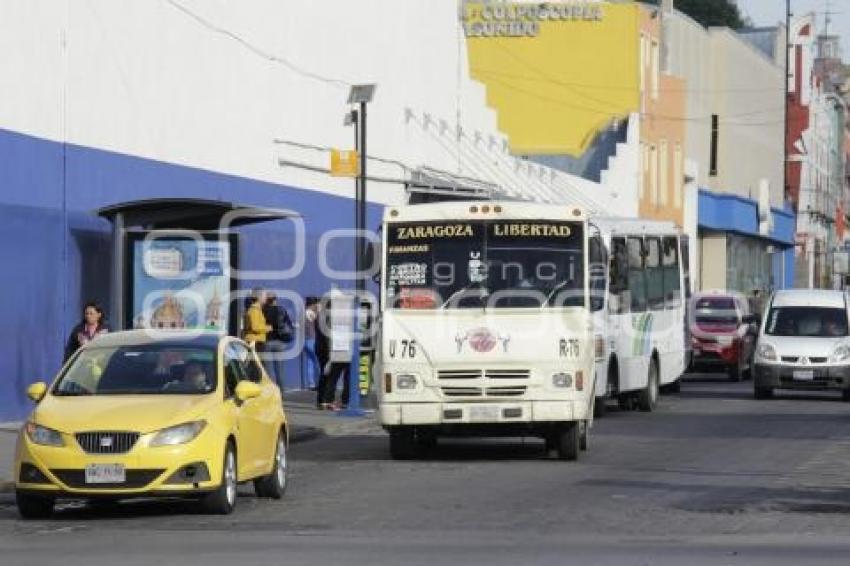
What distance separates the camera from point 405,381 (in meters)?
23.2

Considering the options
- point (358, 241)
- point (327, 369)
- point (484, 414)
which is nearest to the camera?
point (484, 414)

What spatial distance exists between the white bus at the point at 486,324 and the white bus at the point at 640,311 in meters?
3.26

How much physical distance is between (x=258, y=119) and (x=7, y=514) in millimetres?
20052

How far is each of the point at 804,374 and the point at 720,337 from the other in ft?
27.6

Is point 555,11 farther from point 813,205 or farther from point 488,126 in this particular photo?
point 813,205

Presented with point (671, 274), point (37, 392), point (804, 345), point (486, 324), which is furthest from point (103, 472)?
point (804, 345)

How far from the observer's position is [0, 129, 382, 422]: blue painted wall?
2709 cm

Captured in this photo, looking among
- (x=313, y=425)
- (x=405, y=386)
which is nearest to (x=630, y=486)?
(x=405, y=386)

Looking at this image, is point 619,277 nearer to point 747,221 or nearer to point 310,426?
point 310,426

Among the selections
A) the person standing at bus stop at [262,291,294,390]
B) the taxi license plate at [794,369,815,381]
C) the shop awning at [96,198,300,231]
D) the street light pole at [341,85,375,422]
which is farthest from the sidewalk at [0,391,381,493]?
the taxi license plate at [794,369,815,381]

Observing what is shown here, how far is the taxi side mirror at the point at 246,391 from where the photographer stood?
17891 mm

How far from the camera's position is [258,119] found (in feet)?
123

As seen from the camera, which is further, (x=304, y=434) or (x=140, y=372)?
(x=304, y=434)

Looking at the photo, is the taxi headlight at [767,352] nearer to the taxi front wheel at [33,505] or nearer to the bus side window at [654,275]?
the bus side window at [654,275]
